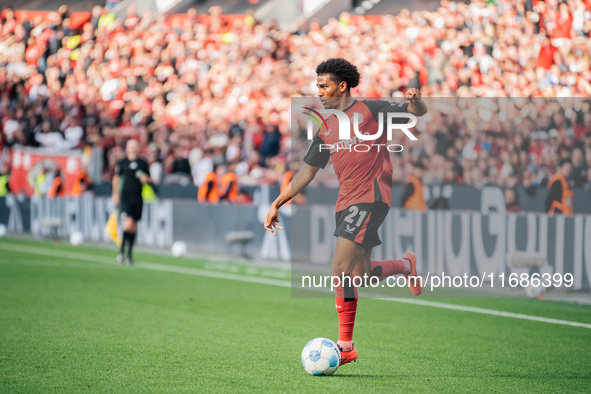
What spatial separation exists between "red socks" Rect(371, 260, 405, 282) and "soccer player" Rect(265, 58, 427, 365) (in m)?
0.19

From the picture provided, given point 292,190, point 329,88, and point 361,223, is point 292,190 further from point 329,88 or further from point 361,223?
point 329,88

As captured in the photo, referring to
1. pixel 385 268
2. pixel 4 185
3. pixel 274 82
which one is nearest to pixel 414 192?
pixel 385 268

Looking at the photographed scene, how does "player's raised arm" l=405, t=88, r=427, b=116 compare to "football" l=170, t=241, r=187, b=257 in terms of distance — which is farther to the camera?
"football" l=170, t=241, r=187, b=257

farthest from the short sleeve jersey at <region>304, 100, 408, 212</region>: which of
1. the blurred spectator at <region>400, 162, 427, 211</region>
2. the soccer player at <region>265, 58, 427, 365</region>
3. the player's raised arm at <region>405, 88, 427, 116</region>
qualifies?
the blurred spectator at <region>400, 162, 427, 211</region>

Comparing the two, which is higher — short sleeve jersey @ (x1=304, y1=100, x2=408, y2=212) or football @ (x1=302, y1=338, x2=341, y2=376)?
short sleeve jersey @ (x1=304, y1=100, x2=408, y2=212)

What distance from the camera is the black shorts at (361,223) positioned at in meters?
6.61

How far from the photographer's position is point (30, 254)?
1736 centimetres

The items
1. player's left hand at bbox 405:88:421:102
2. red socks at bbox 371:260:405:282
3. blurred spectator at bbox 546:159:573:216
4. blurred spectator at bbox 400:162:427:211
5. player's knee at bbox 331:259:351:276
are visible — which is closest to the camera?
player's left hand at bbox 405:88:421:102

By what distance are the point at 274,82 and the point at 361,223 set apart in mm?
17530

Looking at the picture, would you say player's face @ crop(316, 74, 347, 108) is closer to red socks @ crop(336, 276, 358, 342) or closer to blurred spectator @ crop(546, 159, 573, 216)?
red socks @ crop(336, 276, 358, 342)

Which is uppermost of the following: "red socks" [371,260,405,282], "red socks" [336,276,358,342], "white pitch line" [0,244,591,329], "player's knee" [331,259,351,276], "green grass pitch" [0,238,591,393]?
"player's knee" [331,259,351,276]

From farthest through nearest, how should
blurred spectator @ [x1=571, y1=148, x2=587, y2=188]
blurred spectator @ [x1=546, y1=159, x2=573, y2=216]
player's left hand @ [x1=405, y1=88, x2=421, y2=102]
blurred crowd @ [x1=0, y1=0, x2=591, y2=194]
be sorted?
blurred crowd @ [x1=0, y1=0, x2=591, y2=194], blurred spectator @ [x1=571, y1=148, x2=587, y2=188], blurred spectator @ [x1=546, y1=159, x2=573, y2=216], player's left hand @ [x1=405, y1=88, x2=421, y2=102]

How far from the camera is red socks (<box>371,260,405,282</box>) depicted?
7.00 metres

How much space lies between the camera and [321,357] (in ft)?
21.0
